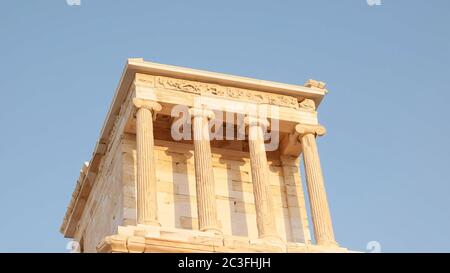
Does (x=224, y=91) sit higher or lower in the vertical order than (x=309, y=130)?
higher

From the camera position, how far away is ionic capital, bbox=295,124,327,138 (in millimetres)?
24375

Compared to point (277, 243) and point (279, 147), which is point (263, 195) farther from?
point (279, 147)

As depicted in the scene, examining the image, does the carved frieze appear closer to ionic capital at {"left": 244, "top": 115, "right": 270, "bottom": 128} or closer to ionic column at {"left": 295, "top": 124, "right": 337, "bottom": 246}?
ionic capital at {"left": 244, "top": 115, "right": 270, "bottom": 128}

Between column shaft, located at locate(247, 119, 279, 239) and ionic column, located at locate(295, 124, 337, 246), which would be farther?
ionic column, located at locate(295, 124, 337, 246)

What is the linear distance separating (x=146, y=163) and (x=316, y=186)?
16.3 feet

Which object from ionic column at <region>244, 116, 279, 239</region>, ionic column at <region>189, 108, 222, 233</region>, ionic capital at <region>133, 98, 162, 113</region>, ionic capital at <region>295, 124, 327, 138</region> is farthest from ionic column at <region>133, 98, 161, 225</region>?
ionic capital at <region>295, 124, 327, 138</region>

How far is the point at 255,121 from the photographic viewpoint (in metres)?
24.0

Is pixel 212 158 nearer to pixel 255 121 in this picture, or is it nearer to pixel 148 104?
pixel 255 121

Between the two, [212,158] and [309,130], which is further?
[212,158]

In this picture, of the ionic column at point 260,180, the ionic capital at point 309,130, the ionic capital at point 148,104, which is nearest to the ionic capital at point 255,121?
the ionic column at point 260,180

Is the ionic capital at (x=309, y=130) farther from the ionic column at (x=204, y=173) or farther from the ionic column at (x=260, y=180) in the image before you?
the ionic column at (x=204, y=173)

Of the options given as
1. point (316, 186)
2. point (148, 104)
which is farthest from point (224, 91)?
point (316, 186)

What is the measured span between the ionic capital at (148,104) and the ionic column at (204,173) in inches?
38.1

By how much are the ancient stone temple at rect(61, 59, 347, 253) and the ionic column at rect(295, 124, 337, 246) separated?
0.03 meters
